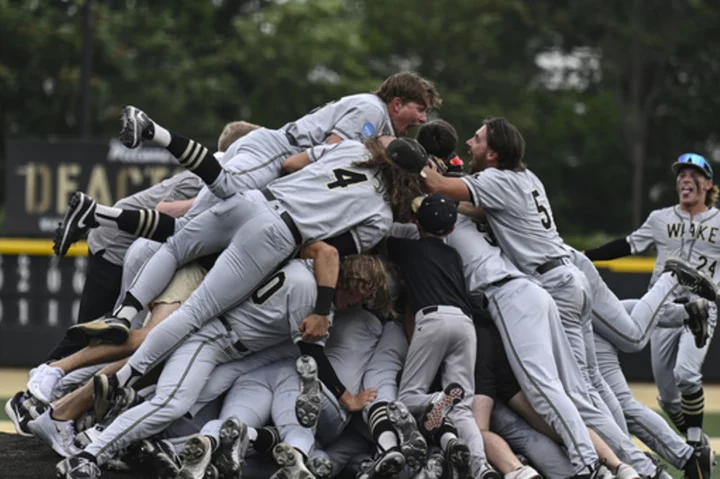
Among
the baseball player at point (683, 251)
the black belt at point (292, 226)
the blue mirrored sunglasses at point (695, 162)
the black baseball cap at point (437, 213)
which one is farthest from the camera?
the blue mirrored sunglasses at point (695, 162)

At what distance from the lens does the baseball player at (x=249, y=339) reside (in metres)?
7.40

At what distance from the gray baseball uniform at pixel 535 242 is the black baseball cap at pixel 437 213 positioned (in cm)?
22

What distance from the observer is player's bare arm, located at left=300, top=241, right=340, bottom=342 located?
7.56 meters

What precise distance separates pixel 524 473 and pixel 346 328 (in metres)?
1.49

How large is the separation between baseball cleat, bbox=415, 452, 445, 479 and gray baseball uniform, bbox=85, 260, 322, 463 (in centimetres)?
106

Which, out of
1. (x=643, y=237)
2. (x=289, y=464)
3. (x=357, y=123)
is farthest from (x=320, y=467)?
(x=643, y=237)

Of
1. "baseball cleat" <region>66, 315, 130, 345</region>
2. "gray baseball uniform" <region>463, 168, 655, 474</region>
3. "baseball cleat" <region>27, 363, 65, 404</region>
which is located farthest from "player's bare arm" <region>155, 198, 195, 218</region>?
"gray baseball uniform" <region>463, 168, 655, 474</region>

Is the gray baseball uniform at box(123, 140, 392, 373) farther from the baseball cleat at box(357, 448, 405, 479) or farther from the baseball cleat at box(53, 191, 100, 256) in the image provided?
the baseball cleat at box(357, 448, 405, 479)

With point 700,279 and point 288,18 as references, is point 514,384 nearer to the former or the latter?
point 700,279

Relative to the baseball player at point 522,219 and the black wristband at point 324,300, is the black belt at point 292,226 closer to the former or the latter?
the black wristband at point 324,300

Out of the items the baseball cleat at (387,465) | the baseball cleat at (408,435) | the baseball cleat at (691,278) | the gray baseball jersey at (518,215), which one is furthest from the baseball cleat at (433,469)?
Answer: the baseball cleat at (691,278)

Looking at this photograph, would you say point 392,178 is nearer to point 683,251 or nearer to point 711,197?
point 683,251

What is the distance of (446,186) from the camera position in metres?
8.01

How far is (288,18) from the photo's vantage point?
38000mm
